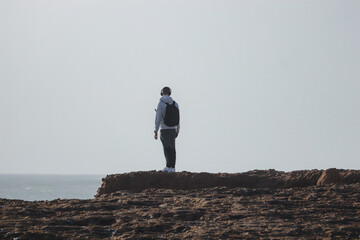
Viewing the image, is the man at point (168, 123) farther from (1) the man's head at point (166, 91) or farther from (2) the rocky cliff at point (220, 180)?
(2) the rocky cliff at point (220, 180)

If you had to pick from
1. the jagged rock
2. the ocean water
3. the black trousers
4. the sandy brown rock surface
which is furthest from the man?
the ocean water

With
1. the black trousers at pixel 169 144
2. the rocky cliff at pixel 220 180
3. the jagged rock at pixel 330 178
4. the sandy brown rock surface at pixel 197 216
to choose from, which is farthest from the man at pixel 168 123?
the sandy brown rock surface at pixel 197 216

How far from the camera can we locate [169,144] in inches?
553

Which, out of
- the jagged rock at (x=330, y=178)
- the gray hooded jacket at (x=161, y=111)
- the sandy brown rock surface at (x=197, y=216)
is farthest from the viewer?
the gray hooded jacket at (x=161, y=111)

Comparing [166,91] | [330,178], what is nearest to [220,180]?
[330,178]

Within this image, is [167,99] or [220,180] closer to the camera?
[220,180]

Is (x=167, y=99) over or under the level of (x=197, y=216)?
over

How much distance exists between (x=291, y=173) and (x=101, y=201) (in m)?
4.51

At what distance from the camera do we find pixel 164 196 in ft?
32.5

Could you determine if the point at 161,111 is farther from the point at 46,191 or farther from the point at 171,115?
the point at 46,191

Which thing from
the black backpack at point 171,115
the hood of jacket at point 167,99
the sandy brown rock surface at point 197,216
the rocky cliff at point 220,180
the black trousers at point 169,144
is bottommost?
the sandy brown rock surface at point 197,216

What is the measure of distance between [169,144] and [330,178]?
384 centimetres

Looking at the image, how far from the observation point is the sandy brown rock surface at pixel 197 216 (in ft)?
24.2

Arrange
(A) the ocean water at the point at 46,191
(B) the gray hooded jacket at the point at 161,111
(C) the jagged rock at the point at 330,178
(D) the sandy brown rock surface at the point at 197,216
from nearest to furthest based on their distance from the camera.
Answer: (D) the sandy brown rock surface at the point at 197,216 → (C) the jagged rock at the point at 330,178 → (B) the gray hooded jacket at the point at 161,111 → (A) the ocean water at the point at 46,191
